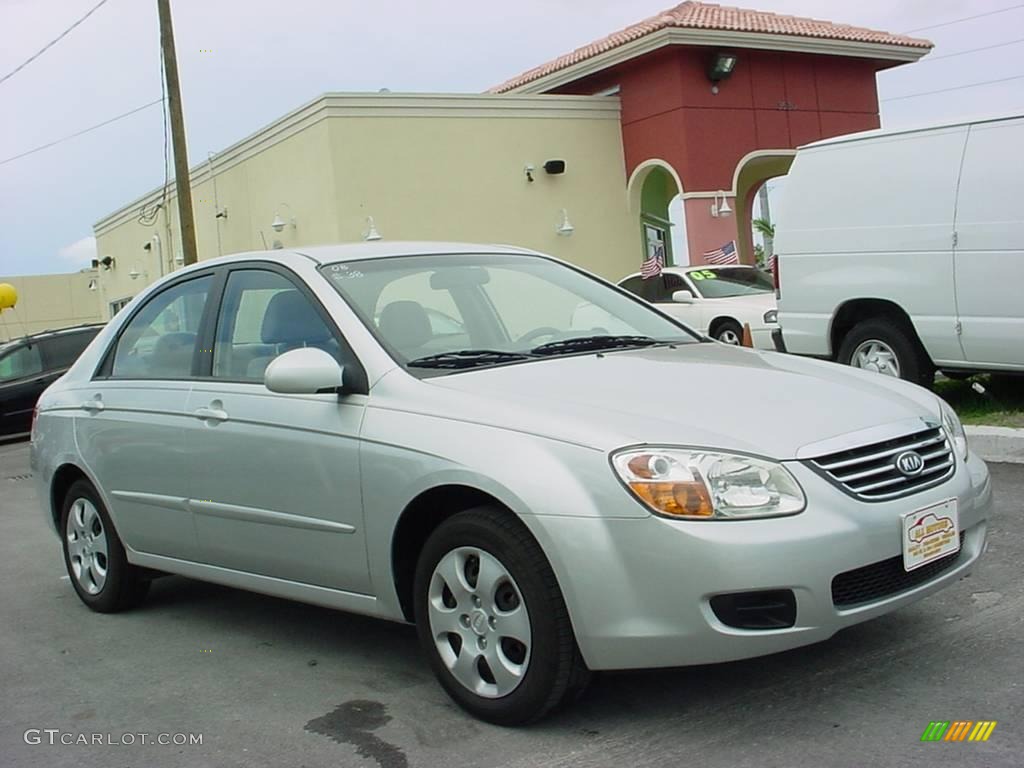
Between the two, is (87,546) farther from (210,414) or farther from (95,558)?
(210,414)

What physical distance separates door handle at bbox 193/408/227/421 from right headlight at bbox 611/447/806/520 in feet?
6.22

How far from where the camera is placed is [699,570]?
3.31 meters

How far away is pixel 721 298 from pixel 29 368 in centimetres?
1025

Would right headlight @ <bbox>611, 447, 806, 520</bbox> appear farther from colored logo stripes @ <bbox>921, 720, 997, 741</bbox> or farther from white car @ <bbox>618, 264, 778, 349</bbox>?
white car @ <bbox>618, 264, 778, 349</bbox>

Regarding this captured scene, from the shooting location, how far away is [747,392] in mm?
3896

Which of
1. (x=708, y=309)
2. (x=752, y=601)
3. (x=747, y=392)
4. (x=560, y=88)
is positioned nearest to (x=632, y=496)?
(x=752, y=601)

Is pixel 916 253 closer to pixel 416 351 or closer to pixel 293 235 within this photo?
pixel 416 351

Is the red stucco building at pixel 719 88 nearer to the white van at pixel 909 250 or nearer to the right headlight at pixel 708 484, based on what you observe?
the white van at pixel 909 250

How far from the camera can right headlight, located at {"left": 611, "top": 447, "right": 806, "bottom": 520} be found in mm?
3354

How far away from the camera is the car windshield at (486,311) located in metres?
4.37

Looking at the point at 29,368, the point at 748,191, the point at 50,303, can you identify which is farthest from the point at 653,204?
the point at 50,303

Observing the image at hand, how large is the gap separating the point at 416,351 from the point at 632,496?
4.00 ft

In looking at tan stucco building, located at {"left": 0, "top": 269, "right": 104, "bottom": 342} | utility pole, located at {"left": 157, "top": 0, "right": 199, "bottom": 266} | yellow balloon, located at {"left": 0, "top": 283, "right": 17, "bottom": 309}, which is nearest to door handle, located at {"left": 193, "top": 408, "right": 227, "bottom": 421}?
utility pole, located at {"left": 157, "top": 0, "right": 199, "bottom": 266}

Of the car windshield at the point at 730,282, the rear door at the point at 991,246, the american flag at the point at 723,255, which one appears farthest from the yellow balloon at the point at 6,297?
the rear door at the point at 991,246
